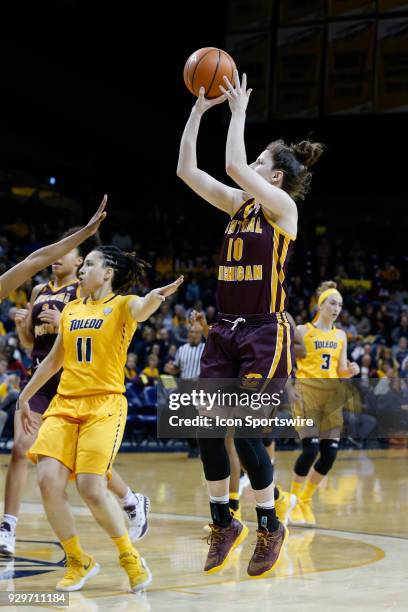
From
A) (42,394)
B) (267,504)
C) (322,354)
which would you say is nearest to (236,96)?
(267,504)

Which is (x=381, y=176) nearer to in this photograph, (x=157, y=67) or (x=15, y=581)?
(x=157, y=67)

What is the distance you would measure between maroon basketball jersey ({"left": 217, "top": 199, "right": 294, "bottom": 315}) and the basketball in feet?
2.30

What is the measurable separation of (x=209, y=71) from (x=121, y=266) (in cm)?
128

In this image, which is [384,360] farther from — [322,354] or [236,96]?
[236,96]

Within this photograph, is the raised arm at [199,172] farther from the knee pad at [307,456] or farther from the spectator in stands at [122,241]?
the spectator in stands at [122,241]

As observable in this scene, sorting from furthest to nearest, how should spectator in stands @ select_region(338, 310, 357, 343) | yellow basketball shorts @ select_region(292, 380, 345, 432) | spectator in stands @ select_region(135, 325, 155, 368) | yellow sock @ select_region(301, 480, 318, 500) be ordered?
spectator in stands @ select_region(338, 310, 357, 343) < spectator in stands @ select_region(135, 325, 155, 368) < yellow basketball shorts @ select_region(292, 380, 345, 432) < yellow sock @ select_region(301, 480, 318, 500)

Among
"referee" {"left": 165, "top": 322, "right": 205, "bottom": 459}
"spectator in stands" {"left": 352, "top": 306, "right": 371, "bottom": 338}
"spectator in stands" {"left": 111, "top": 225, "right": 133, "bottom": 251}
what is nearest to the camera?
"referee" {"left": 165, "top": 322, "right": 205, "bottom": 459}

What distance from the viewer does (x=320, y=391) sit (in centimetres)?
896

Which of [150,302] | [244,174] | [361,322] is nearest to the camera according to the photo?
[244,174]

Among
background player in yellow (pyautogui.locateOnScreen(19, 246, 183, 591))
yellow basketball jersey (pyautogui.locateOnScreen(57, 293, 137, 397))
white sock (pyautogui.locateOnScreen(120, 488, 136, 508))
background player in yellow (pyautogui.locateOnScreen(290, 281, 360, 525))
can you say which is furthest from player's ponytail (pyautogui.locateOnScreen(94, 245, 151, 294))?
background player in yellow (pyautogui.locateOnScreen(290, 281, 360, 525))

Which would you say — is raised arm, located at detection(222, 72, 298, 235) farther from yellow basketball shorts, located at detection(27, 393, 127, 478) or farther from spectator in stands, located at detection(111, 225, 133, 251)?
spectator in stands, located at detection(111, 225, 133, 251)

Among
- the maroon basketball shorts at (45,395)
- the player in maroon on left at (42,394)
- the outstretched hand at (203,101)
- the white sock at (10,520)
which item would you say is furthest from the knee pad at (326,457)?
the outstretched hand at (203,101)

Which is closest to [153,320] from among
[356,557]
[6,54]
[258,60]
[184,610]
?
[6,54]

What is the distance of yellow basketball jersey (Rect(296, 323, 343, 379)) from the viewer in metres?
8.91
